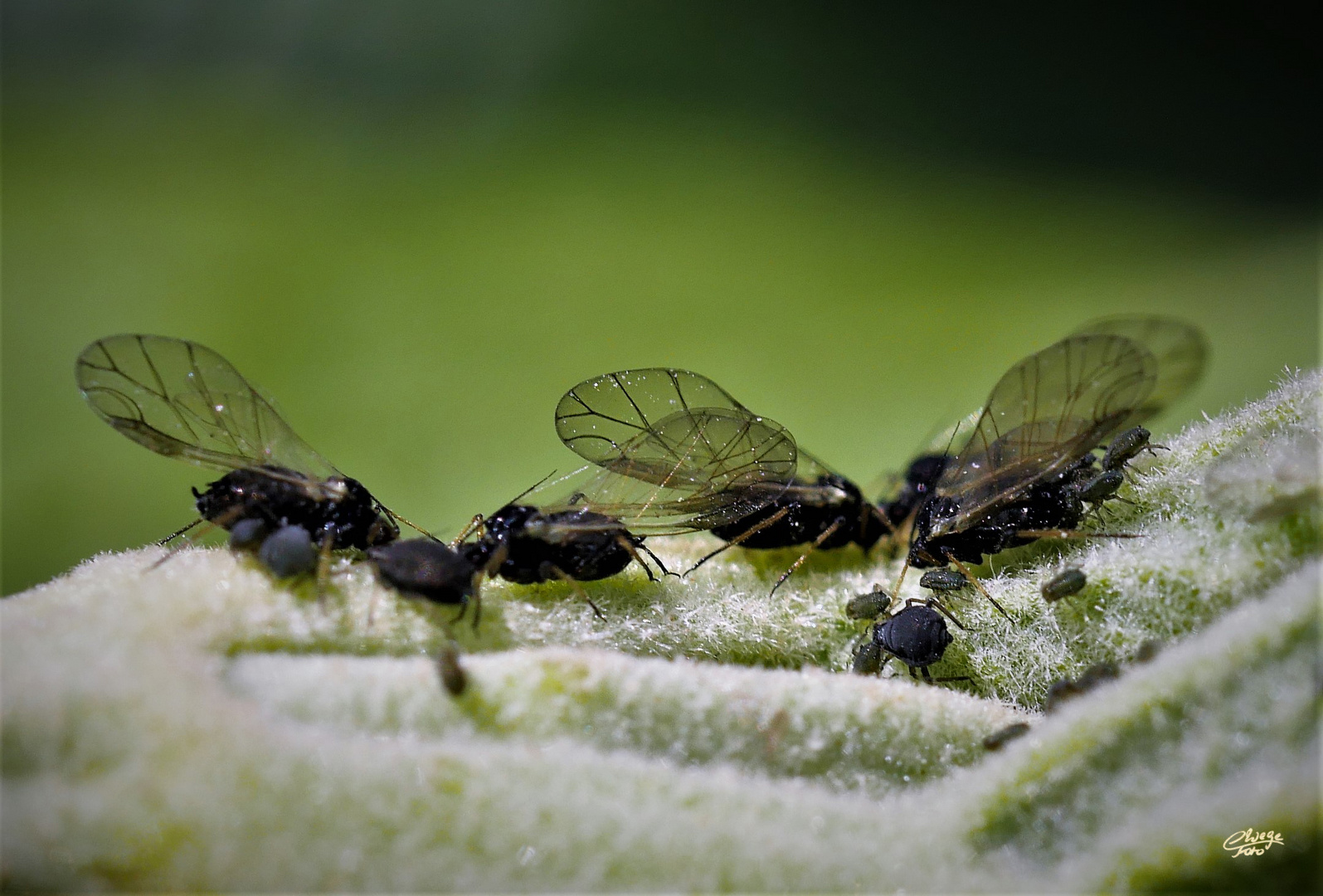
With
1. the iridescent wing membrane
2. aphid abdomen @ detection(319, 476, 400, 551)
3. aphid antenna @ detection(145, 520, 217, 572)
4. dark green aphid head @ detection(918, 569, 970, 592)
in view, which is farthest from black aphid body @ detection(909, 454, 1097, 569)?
aphid antenna @ detection(145, 520, 217, 572)

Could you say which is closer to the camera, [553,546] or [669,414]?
[553,546]

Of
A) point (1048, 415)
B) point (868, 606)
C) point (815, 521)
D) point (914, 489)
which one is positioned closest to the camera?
point (868, 606)

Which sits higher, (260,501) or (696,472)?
(696,472)

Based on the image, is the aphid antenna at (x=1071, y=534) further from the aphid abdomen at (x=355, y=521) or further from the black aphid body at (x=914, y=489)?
the aphid abdomen at (x=355, y=521)

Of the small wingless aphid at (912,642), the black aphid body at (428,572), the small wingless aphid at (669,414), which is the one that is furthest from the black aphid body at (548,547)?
the small wingless aphid at (912,642)

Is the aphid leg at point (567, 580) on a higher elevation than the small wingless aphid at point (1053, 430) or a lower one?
lower

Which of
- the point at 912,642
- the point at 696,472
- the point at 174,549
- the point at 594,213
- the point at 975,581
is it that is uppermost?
the point at 594,213

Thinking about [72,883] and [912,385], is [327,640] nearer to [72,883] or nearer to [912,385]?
[72,883]

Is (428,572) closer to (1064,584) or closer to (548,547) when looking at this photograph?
(548,547)

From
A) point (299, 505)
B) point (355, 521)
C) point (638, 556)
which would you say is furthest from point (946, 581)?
point (299, 505)
